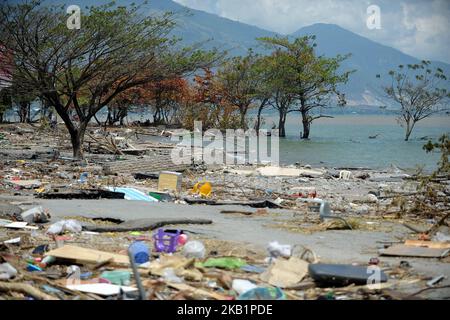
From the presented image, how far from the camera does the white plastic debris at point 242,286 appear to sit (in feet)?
16.3

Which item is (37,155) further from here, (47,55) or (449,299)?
(449,299)

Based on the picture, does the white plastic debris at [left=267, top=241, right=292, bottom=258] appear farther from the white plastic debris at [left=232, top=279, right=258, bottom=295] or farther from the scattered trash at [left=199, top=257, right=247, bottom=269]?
the white plastic debris at [left=232, top=279, right=258, bottom=295]

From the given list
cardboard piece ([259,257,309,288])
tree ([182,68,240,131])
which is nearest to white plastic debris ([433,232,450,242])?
cardboard piece ([259,257,309,288])

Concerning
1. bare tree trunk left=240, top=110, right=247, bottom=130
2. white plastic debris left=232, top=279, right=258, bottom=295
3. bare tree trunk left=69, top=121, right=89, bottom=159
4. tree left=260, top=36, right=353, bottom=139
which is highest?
tree left=260, top=36, right=353, bottom=139

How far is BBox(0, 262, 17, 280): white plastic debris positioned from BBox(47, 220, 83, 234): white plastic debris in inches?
69.4

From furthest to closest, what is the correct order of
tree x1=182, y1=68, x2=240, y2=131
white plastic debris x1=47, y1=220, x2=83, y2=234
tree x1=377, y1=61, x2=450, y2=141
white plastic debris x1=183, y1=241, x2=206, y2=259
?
tree x1=377, y1=61, x2=450, y2=141 → tree x1=182, y1=68, x2=240, y2=131 → white plastic debris x1=47, y1=220, x2=83, y2=234 → white plastic debris x1=183, y1=241, x2=206, y2=259

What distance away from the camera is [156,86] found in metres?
48.8

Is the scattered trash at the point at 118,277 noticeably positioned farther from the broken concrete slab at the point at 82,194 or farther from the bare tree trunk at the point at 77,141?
the bare tree trunk at the point at 77,141

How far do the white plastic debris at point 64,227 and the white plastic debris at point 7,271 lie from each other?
5.78ft

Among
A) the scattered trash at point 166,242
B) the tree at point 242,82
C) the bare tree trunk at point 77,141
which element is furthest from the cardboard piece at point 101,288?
the tree at point 242,82

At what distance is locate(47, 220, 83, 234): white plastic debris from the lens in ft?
23.9

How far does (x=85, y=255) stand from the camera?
231 inches

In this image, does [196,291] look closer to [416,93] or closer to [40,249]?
[40,249]

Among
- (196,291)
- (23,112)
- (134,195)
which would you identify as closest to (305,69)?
(23,112)
